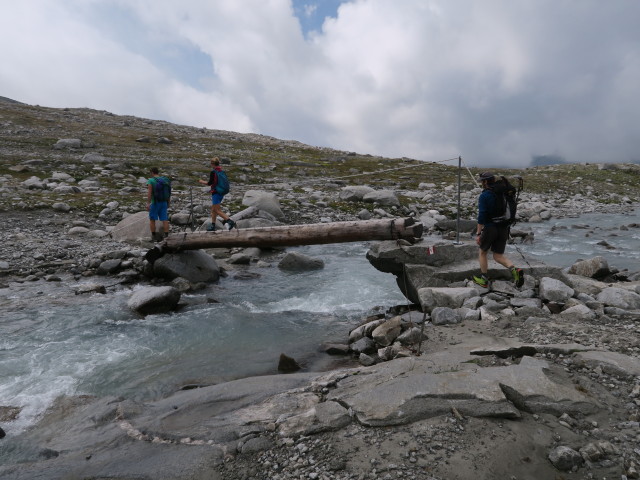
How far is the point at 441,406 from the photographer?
5203 millimetres

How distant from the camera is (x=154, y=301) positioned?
12062 mm

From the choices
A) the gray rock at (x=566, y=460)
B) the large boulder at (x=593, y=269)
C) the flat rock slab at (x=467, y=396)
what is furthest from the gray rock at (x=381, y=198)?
the gray rock at (x=566, y=460)

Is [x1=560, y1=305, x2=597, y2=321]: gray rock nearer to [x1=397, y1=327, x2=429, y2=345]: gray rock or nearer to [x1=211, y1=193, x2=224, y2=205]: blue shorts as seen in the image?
[x1=397, y1=327, x2=429, y2=345]: gray rock

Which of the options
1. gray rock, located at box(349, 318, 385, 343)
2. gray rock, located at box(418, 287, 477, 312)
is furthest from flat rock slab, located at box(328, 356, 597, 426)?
gray rock, located at box(418, 287, 477, 312)

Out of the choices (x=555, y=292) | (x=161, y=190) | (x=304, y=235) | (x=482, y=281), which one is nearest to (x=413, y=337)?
(x=482, y=281)

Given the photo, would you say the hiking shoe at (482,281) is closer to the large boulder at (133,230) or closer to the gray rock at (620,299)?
the gray rock at (620,299)

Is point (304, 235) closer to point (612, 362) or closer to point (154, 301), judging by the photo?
point (154, 301)

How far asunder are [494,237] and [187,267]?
412 inches

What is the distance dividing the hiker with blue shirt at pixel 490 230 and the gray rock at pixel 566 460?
6.24 m

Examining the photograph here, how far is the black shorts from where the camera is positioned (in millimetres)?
10070

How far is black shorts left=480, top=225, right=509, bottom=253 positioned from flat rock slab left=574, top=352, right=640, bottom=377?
418cm

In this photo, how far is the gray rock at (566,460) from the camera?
13.9 ft

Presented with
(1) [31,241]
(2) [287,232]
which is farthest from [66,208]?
(2) [287,232]

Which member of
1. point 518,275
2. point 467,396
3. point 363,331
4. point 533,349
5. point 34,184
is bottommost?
point 363,331
